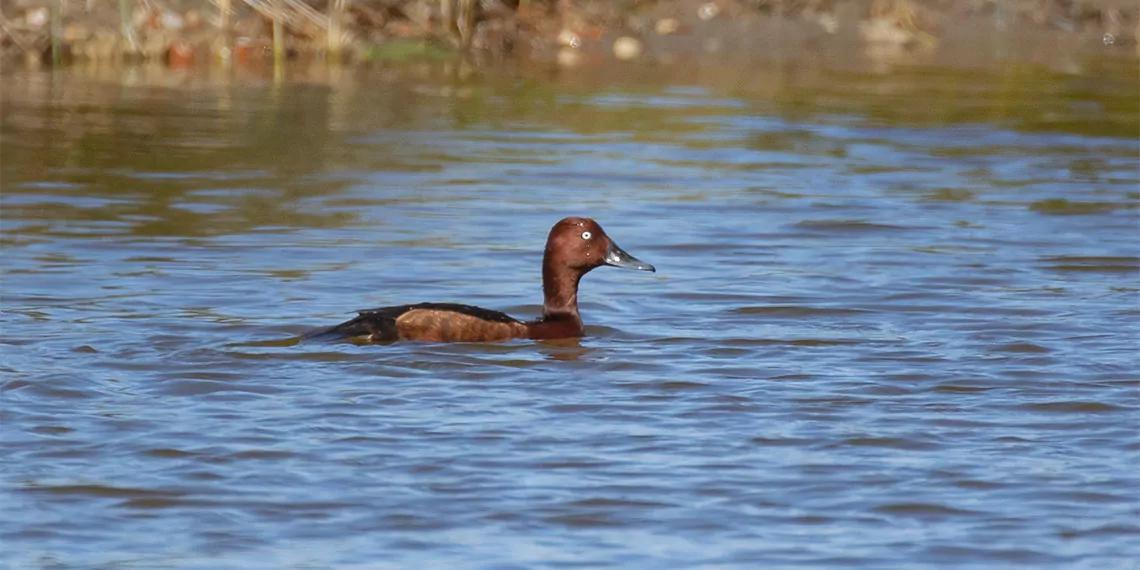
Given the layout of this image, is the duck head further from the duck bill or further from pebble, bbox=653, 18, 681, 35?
pebble, bbox=653, 18, 681, 35

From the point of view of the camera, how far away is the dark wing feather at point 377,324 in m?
8.27

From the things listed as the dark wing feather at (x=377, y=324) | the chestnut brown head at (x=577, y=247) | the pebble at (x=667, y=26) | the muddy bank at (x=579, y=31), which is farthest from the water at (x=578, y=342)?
the pebble at (x=667, y=26)

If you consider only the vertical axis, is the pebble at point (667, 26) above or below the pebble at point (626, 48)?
above

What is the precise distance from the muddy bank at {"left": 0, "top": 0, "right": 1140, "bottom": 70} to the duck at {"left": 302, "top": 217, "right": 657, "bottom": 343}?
10881 millimetres

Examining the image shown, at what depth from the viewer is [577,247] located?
923 centimetres

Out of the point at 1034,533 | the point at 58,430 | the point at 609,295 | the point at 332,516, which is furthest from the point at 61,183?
the point at 1034,533

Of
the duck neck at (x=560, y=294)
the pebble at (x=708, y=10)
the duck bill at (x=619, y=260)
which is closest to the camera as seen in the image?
the duck neck at (x=560, y=294)

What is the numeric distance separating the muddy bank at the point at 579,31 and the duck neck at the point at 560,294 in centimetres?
1101

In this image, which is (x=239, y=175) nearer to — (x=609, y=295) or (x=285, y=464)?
(x=609, y=295)

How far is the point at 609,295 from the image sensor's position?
1030cm

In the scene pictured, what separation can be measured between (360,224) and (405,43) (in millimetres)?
9542

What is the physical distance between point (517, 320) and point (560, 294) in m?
0.24

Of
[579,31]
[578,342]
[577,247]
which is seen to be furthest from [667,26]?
[578,342]

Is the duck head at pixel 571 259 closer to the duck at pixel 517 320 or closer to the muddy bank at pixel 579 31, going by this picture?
the duck at pixel 517 320
